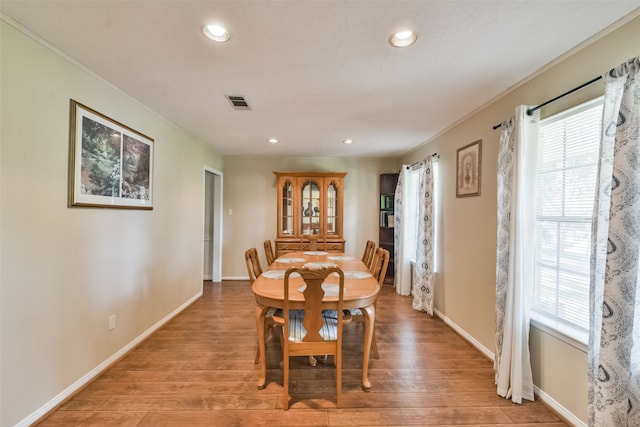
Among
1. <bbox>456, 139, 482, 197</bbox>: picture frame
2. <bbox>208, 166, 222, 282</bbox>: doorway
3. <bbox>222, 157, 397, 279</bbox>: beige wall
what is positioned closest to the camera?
<bbox>456, 139, 482, 197</bbox>: picture frame

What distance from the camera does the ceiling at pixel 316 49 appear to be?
1362 millimetres

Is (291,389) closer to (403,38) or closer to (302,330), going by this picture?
(302,330)

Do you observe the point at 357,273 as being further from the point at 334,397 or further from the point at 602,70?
the point at 602,70

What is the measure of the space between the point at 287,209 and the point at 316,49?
3378mm

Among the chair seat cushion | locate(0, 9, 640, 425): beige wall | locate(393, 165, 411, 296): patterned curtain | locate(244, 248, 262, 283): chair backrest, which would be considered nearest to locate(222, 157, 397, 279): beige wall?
locate(393, 165, 411, 296): patterned curtain

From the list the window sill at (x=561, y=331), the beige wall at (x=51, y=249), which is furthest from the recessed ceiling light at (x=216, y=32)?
the window sill at (x=561, y=331)

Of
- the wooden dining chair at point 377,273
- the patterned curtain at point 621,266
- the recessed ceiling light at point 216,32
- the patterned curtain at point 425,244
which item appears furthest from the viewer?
the patterned curtain at point 425,244

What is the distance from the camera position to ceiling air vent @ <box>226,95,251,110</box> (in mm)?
2426

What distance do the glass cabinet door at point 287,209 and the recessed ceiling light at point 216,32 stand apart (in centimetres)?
331

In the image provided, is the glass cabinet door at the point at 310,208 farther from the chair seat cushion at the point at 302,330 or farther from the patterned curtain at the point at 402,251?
the chair seat cushion at the point at 302,330

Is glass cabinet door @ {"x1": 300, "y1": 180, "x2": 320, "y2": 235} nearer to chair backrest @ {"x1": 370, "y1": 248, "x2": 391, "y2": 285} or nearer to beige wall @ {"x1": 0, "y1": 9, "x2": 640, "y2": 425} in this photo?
beige wall @ {"x1": 0, "y1": 9, "x2": 640, "y2": 425}

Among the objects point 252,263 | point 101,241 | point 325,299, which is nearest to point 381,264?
point 325,299

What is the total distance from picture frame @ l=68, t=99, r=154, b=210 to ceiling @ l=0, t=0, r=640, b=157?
163 millimetres

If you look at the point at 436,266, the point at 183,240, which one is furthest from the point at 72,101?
the point at 436,266
